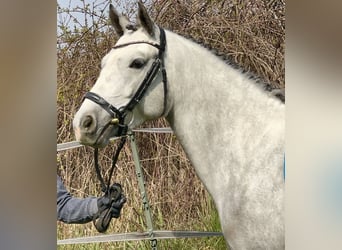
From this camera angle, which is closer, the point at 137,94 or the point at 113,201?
the point at 137,94

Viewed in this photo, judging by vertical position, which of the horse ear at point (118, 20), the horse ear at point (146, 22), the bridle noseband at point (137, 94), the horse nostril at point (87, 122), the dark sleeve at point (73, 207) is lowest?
the dark sleeve at point (73, 207)

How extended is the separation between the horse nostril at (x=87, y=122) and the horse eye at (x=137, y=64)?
0.62 feet

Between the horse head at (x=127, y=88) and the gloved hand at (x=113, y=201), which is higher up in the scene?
the horse head at (x=127, y=88)

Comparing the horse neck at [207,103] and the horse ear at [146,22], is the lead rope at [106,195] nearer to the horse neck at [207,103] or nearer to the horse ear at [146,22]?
the horse neck at [207,103]

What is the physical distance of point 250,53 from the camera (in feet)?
4.94

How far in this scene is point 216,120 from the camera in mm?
1390

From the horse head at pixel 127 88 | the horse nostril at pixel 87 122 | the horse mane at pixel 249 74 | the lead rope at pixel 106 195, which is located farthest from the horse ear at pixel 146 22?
the lead rope at pixel 106 195

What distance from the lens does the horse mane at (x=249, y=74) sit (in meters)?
1.36

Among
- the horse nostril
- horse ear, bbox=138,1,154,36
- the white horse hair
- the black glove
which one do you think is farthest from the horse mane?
the black glove

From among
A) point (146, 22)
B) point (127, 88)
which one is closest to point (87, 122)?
point (127, 88)

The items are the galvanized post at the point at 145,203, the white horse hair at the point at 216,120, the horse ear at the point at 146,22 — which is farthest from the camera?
the galvanized post at the point at 145,203

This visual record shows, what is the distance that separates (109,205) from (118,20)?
62 cm

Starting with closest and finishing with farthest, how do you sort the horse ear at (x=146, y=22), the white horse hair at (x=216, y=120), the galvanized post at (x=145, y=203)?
the white horse hair at (x=216, y=120)
the horse ear at (x=146, y=22)
the galvanized post at (x=145, y=203)

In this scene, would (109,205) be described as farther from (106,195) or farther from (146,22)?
(146,22)
